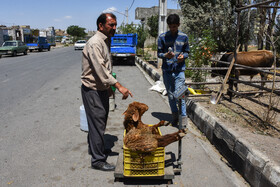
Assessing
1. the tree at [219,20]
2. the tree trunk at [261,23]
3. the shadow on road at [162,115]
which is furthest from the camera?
the tree at [219,20]

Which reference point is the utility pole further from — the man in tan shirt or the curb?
the man in tan shirt

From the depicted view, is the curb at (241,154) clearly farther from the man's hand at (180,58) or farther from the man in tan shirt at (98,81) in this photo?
the man in tan shirt at (98,81)

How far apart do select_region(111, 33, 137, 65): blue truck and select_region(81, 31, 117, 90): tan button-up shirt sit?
12.7m

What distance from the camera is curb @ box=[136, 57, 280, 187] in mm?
2525

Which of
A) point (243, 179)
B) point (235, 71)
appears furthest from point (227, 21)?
point (243, 179)

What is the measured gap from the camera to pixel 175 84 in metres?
4.48

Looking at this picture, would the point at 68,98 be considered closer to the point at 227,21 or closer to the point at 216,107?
the point at 216,107

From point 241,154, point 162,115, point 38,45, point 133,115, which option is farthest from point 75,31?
point 241,154

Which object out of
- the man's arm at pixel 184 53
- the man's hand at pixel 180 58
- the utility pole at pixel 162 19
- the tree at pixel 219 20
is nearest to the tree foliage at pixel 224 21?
the tree at pixel 219 20

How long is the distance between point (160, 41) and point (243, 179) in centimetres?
282

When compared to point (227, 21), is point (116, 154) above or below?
below

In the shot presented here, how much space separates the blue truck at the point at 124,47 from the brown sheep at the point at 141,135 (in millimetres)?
12927

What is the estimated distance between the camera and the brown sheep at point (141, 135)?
2592 mm

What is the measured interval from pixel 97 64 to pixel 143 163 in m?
1.28
